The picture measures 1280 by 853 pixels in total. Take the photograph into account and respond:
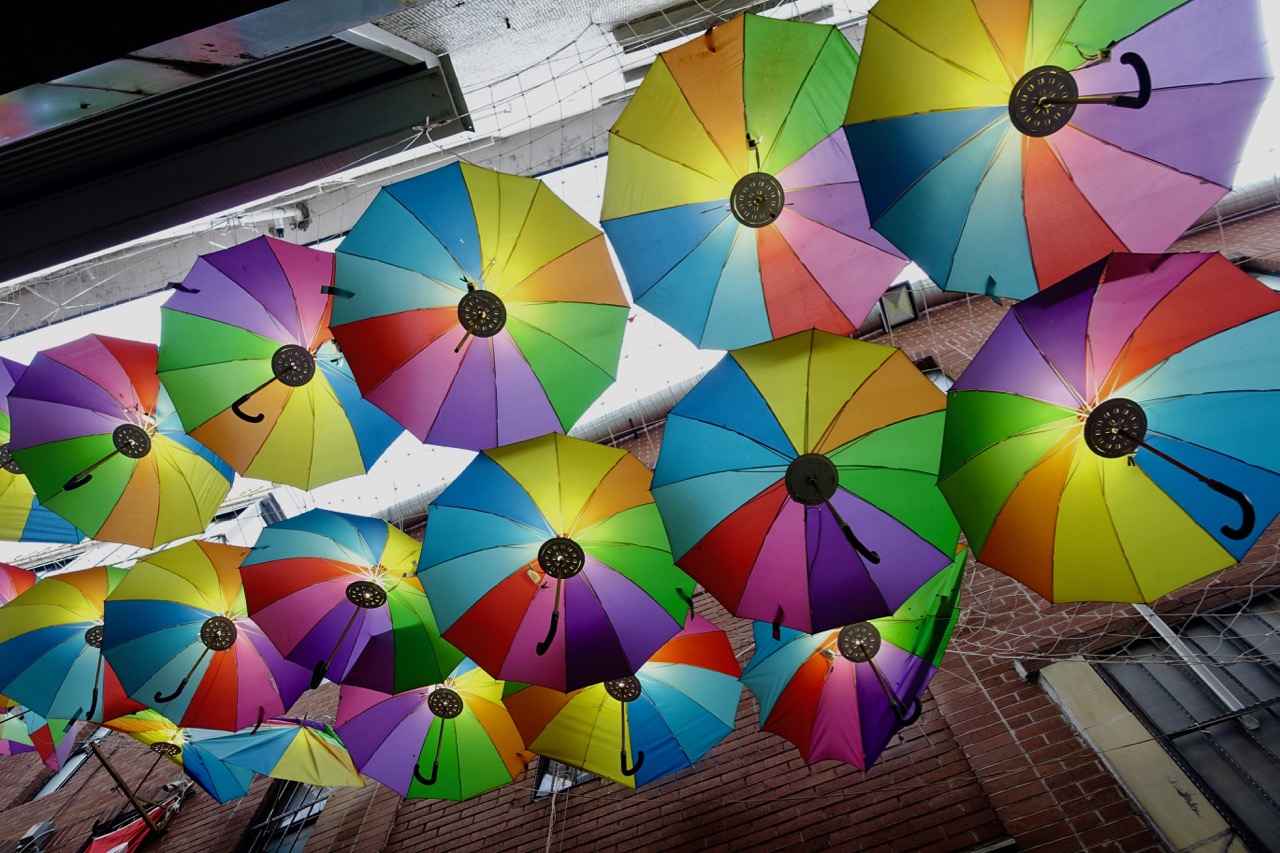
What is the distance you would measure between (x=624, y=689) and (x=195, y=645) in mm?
2922

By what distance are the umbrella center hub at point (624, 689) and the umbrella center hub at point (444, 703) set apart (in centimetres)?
125

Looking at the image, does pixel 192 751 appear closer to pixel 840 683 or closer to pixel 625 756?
pixel 625 756

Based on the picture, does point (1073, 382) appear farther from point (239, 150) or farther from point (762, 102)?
point (239, 150)

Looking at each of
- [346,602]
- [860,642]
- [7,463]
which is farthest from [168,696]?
[860,642]

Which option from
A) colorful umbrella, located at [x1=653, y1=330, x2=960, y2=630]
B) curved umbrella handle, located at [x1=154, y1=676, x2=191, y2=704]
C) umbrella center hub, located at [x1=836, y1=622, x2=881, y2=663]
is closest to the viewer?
colorful umbrella, located at [x1=653, y1=330, x2=960, y2=630]

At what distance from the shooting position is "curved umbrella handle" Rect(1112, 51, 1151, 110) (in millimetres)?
2684

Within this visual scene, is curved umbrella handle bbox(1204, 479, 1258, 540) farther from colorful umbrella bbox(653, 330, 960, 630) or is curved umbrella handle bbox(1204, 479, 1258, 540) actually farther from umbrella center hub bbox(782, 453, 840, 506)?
umbrella center hub bbox(782, 453, 840, 506)

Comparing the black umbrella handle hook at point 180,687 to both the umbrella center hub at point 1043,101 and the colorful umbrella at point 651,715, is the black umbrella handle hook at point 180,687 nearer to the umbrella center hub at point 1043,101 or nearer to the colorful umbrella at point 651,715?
the colorful umbrella at point 651,715

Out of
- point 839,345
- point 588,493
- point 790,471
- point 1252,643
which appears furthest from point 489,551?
point 1252,643

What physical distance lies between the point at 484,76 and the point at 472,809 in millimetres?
5938

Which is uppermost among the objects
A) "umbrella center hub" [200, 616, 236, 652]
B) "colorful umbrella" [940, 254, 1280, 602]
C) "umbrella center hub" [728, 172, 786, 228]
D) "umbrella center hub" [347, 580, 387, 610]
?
"umbrella center hub" [728, 172, 786, 228]

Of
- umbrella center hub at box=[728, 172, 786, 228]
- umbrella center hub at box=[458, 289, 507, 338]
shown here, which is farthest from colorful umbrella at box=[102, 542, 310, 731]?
umbrella center hub at box=[728, 172, 786, 228]

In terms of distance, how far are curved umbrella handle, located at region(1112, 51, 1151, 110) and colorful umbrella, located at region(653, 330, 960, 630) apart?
1264mm

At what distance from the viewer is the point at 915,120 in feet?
9.27
